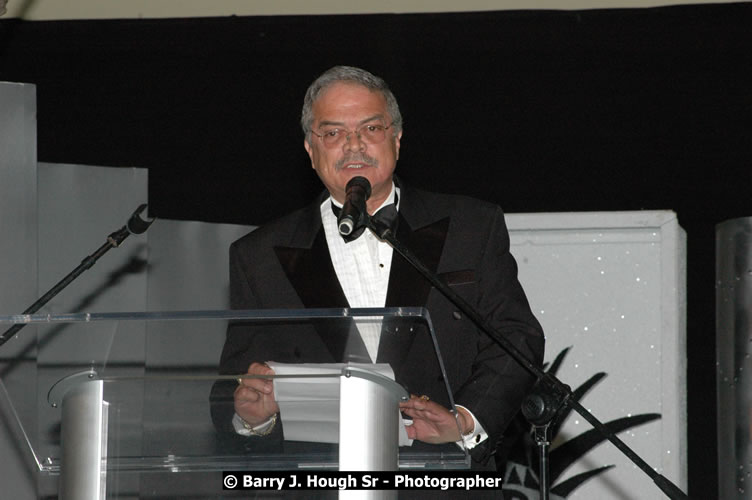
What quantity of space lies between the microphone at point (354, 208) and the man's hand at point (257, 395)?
0.31 metres

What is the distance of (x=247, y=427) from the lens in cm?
187

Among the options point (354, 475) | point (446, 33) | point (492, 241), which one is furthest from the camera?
point (446, 33)

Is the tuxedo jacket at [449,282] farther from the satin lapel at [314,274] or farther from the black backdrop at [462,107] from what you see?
the black backdrop at [462,107]

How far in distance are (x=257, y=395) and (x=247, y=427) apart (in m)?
0.07

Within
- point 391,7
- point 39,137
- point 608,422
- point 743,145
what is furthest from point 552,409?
point 39,137

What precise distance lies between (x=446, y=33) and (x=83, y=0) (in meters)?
1.54

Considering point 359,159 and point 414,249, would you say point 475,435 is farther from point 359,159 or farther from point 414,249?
point 359,159

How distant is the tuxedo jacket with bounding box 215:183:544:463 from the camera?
2.39m

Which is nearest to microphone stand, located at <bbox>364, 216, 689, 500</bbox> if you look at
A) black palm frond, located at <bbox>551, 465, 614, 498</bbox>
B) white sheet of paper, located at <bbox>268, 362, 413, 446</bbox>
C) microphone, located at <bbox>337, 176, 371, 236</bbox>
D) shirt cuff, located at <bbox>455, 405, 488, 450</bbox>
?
microphone, located at <bbox>337, 176, 371, 236</bbox>

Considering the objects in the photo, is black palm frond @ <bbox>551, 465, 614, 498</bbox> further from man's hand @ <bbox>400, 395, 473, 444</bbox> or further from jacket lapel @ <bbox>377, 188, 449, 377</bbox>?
man's hand @ <bbox>400, 395, 473, 444</bbox>

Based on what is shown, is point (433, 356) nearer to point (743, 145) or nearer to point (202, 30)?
point (743, 145)

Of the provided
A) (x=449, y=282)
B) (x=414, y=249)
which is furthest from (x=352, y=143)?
(x=449, y=282)

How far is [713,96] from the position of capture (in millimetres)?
4559

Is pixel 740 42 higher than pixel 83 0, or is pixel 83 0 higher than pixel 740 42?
pixel 83 0
